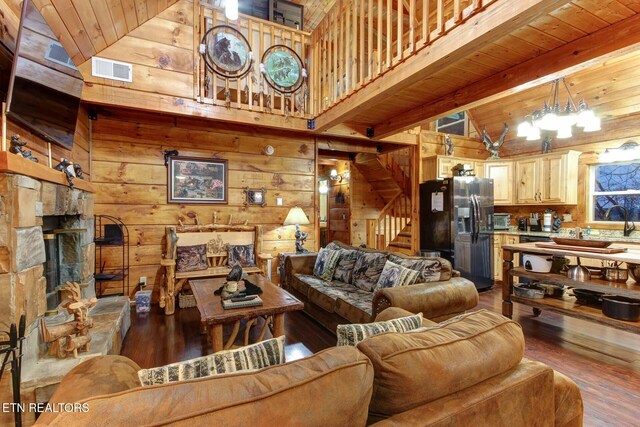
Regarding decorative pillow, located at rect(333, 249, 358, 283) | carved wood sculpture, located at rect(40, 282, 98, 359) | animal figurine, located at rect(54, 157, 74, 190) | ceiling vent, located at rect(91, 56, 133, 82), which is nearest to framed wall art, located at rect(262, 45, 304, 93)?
ceiling vent, located at rect(91, 56, 133, 82)

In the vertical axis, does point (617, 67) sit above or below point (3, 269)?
above

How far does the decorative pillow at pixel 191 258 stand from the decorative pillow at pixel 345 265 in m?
1.73

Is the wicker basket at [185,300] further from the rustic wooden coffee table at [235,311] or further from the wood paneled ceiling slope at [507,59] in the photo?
the wood paneled ceiling slope at [507,59]

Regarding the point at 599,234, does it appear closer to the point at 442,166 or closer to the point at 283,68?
the point at 442,166

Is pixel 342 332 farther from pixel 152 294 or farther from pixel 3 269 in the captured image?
pixel 152 294

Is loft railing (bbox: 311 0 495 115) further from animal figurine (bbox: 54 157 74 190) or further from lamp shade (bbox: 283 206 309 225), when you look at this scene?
animal figurine (bbox: 54 157 74 190)

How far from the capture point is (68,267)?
273cm

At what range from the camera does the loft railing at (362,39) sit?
221 centimetres

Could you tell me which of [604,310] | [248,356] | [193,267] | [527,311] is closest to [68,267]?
[193,267]

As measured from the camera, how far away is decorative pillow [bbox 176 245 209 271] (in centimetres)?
375

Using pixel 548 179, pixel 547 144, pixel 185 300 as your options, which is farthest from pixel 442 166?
pixel 185 300

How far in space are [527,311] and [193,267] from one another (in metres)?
4.14

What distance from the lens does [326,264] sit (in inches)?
141

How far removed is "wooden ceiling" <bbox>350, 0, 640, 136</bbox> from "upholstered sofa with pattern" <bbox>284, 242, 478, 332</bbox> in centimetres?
171
